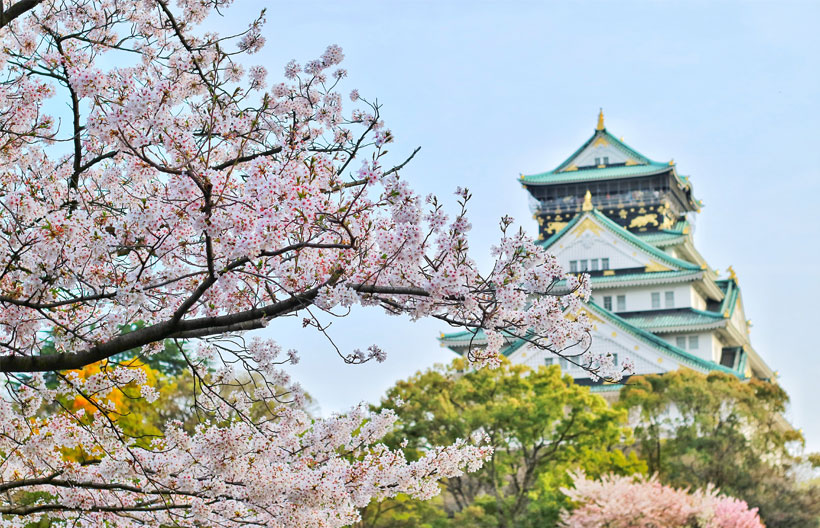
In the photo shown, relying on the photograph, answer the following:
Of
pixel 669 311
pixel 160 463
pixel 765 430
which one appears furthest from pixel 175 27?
pixel 669 311

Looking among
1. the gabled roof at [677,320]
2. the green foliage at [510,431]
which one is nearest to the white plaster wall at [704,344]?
the gabled roof at [677,320]

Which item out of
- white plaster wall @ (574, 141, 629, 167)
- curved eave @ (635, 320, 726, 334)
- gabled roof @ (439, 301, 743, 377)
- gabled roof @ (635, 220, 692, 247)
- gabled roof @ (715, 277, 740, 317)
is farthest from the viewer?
white plaster wall @ (574, 141, 629, 167)

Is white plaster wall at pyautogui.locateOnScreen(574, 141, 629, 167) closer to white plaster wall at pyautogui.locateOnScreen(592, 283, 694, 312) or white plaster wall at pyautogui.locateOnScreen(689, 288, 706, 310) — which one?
white plaster wall at pyautogui.locateOnScreen(592, 283, 694, 312)

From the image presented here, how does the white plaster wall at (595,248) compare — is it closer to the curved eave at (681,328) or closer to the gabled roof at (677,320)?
the gabled roof at (677,320)

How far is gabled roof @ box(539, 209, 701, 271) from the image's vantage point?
45.1m

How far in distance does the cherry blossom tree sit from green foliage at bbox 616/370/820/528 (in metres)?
20.3

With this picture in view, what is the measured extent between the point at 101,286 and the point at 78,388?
4.34 feet

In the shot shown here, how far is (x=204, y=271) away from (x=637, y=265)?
4140 cm

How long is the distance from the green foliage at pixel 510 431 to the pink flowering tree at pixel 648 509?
118 cm

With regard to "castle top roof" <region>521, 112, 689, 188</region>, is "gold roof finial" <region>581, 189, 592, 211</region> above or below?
below

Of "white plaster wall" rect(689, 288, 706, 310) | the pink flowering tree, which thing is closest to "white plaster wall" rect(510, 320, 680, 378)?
"white plaster wall" rect(689, 288, 706, 310)

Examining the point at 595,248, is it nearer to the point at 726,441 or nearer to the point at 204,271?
the point at 726,441

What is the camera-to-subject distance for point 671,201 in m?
50.2

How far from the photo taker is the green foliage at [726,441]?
88.9ft
